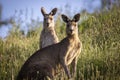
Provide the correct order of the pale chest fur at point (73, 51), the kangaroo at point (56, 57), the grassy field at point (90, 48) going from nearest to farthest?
the kangaroo at point (56, 57) → the pale chest fur at point (73, 51) → the grassy field at point (90, 48)

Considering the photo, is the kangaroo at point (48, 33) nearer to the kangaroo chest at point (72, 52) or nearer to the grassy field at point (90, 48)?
the grassy field at point (90, 48)

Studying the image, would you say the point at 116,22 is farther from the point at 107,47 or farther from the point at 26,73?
the point at 26,73

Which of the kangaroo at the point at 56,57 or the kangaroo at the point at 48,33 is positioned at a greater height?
the kangaroo at the point at 48,33

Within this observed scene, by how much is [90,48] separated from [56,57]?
178 centimetres

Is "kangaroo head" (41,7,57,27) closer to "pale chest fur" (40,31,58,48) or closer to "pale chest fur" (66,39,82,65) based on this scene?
"pale chest fur" (40,31,58,48)

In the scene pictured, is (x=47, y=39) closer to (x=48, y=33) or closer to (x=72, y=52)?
(x=48, y=33)

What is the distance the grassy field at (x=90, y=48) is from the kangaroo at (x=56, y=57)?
0.83 ft

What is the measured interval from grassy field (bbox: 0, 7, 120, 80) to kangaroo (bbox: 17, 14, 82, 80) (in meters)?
0.25

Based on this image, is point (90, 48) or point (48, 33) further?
point (48, 33)

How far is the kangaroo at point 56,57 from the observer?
10.1 m

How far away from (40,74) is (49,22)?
3165 millimetres

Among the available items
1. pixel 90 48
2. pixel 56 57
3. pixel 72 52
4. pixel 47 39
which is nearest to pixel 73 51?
pixel 72 52

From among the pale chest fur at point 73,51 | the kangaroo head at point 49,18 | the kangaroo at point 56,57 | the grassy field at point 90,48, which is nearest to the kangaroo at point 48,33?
the kangaroo head at point 49,18

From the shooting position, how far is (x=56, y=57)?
34.7 feet
